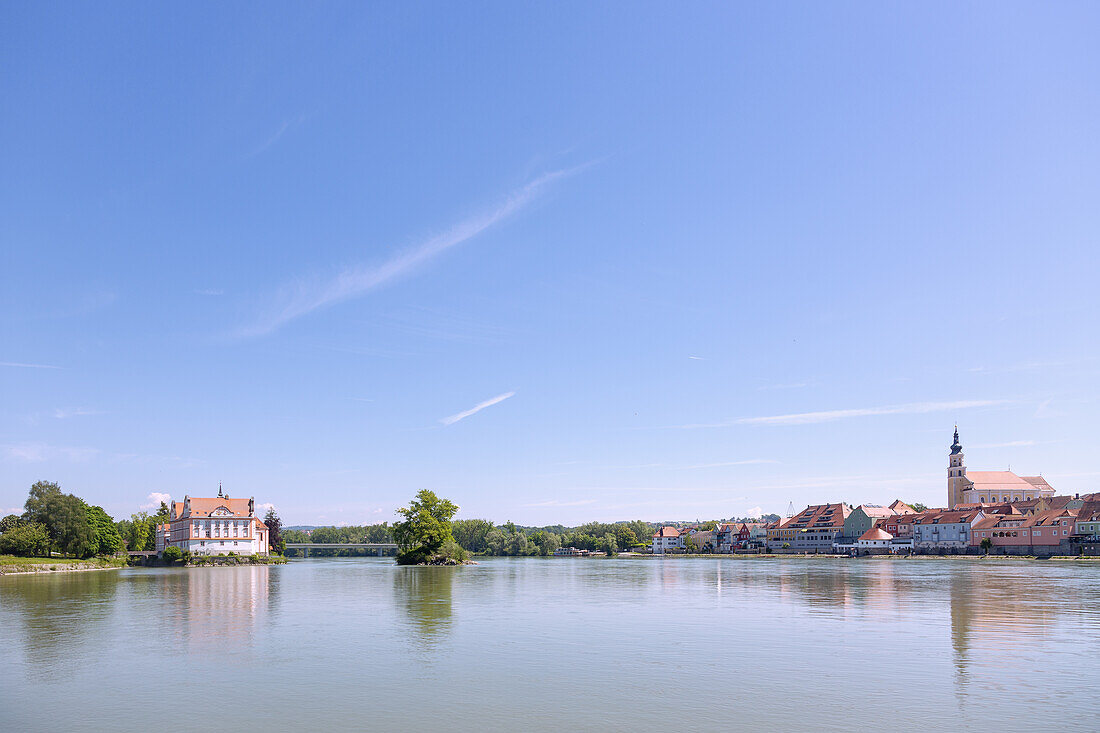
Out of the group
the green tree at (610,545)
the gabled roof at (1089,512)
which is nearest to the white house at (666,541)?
the green tree at (610,545)

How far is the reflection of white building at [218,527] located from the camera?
101 meters

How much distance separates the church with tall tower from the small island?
115523 millimetres

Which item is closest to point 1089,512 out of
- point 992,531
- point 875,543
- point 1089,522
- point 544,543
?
point 1089,522

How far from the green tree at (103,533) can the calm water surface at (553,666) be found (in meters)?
56.8

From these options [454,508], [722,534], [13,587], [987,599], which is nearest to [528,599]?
[987,599]

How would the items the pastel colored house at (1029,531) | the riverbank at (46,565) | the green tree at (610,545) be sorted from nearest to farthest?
the riverbank at (46,565) → the pastel colored house at (1029,531) → the green tree at (610,545)

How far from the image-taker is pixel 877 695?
1557 centimetres

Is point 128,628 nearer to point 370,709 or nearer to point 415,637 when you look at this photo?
point 415,637

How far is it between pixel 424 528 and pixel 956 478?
12099cm

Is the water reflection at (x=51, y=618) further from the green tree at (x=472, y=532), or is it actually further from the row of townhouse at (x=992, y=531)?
the green tree at (x=472, y=532)

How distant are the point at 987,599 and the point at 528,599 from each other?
22951mm

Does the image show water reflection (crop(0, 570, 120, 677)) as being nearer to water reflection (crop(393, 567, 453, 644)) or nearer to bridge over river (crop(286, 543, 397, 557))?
water reflection (crop(393, 567, 453, 644))

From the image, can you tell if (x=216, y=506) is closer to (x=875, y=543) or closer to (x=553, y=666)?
(x=553, y=666)

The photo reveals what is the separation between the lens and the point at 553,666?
19.3m
